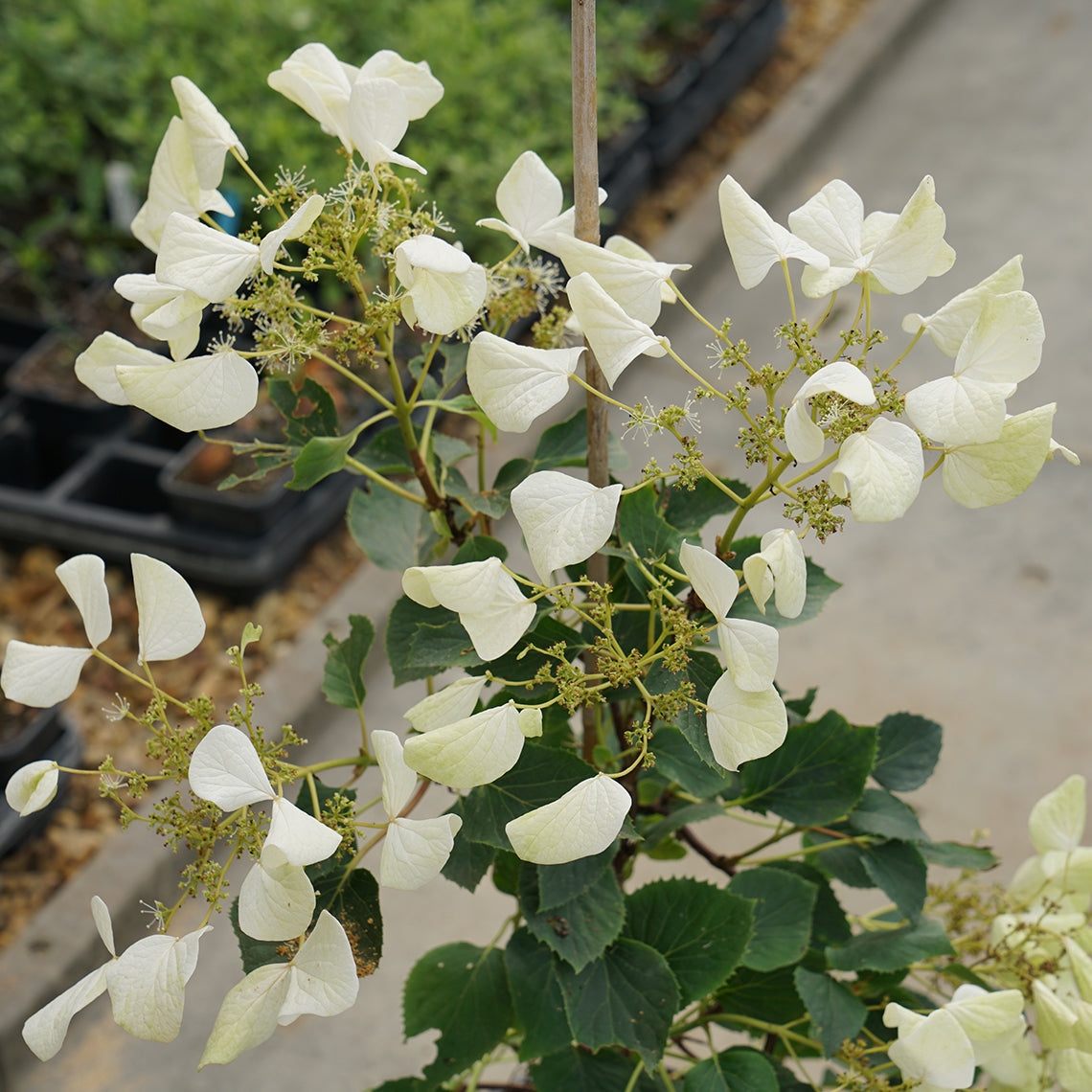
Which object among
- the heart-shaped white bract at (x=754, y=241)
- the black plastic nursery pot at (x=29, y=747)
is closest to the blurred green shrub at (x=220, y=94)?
the black plastic nursery pot at (x=29, y=747)

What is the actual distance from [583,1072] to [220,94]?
214 centimetres

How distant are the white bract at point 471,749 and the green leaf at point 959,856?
1.30 feet

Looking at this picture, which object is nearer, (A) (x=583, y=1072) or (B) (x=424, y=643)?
(B) (x=424, y=643)

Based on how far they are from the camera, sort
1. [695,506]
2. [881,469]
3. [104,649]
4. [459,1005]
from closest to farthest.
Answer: [881,469], [695,506], [459,1005], [104,649]

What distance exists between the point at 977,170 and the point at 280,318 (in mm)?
2766

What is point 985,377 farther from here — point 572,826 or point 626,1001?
point 626,1001

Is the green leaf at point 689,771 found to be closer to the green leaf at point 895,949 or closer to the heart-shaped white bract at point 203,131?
the green leaf at point 895,949

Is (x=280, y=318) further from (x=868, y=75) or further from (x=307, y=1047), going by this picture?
(x=868, y=75)

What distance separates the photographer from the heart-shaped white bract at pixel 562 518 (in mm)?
533

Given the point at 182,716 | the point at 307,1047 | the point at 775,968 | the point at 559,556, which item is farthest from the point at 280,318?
the point at 182,716

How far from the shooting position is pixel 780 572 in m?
0.52

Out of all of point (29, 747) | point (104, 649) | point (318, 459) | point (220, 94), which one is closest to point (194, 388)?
point (318, 459)

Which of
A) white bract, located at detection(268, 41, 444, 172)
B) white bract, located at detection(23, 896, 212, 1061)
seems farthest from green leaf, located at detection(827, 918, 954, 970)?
white bract, located at detection(268, 41, 444, 172)

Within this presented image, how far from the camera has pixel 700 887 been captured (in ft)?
2.50
